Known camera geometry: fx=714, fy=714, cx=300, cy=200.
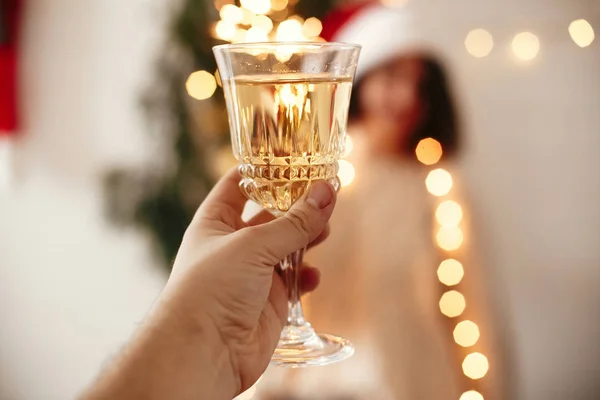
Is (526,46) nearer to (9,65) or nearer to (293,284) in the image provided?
(293,284)

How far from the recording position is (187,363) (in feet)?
2.80

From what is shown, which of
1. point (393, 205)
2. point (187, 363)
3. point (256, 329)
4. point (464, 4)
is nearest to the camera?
point (187, 363)

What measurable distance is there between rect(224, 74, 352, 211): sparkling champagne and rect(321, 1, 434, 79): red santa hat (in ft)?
2.93

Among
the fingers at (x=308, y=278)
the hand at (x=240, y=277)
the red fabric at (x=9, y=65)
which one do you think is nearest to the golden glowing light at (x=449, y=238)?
the fingers at (x=308, y=278)

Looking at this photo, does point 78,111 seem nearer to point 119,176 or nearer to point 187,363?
point 119,176

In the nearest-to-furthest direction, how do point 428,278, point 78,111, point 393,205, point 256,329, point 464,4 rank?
point 256,329, point 428,278, point 393,205, point 464,4, point 78,111

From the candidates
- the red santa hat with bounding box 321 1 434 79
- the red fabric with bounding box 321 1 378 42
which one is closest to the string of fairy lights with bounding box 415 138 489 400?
the red santa hat with bounding box 321 1 434 79

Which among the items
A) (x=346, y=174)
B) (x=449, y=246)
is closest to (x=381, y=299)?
(x=449, y=246)

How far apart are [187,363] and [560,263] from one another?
1.35 meters

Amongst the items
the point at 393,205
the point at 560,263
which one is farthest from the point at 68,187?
the point at 560,263

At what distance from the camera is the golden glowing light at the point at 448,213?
1873 mm

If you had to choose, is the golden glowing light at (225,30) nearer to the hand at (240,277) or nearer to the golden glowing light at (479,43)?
the golden glowing light at (479,43)

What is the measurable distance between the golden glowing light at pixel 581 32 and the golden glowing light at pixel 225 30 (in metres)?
0.92

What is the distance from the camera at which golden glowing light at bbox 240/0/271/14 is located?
1955mm
